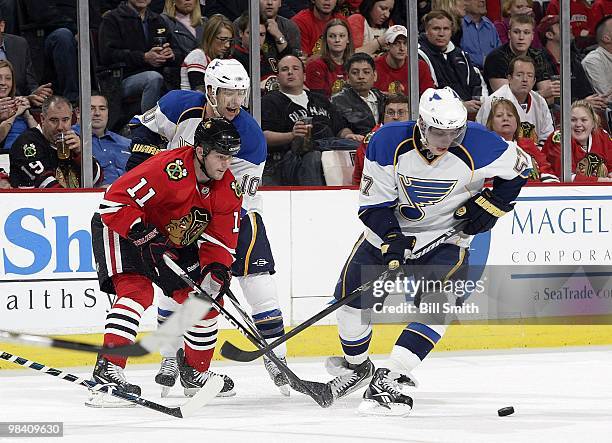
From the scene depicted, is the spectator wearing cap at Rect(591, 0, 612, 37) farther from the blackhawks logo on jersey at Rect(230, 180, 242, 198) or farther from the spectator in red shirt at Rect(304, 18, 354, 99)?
the blackhawks logo on jersey at Rect(230, 180, 242, 198)

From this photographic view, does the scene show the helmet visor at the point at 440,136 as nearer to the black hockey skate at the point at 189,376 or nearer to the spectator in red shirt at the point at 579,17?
the black hockey skate at the point at 189,376

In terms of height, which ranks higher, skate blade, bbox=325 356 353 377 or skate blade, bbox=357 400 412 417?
skate blade, bbox=325 356 353 377

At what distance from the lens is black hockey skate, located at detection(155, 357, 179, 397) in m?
4.64

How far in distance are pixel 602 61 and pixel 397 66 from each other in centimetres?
116

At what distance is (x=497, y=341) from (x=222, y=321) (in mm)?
1308

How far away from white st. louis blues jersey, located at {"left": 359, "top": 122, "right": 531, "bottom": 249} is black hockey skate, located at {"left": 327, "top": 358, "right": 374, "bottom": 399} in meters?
0.47

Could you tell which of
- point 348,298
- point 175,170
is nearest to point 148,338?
point 175,170

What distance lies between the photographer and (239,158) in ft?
15.2

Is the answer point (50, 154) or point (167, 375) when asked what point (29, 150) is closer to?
point (50, 154)

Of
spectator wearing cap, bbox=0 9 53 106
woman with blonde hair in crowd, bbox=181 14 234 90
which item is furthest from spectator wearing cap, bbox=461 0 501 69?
spectator wearing cap, bbox=0 9 53 106

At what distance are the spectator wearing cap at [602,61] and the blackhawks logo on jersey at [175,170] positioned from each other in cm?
303

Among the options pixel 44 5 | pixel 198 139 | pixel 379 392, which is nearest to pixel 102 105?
pixel 44 5

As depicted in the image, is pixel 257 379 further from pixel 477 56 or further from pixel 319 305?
pixel 477 56

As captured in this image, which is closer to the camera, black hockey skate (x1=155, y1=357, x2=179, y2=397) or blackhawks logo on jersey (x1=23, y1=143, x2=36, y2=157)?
black hockey skate (x1=155, y1=357, x2=179, y2=397)
